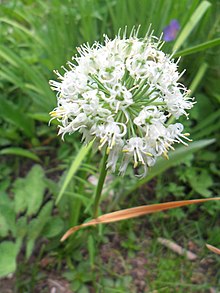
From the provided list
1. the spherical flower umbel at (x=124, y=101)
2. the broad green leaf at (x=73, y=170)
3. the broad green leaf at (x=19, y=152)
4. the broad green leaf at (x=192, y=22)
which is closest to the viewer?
the spherical flower umbel at (x=124, y=101)

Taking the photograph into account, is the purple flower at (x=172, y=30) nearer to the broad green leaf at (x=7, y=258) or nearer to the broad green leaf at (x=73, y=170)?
the broad green leaf at (x=73, y=170)

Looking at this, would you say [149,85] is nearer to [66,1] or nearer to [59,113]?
[59,113]

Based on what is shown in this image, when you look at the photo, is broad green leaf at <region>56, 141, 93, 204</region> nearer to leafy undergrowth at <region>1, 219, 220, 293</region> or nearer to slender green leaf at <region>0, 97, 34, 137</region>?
leafy undergrowth at <region>1, 219, 220, 293</region>

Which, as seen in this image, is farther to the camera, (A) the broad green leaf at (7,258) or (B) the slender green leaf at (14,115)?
(B) the slender green leaf at (14,115)

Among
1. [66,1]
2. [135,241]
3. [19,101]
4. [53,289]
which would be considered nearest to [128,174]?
[135,241]

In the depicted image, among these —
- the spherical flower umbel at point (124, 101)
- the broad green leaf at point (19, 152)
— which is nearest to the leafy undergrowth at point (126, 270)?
Answer: the broad green leaf at point (19, 152)

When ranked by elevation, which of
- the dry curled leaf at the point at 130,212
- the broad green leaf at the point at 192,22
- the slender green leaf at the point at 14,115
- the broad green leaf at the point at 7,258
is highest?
the broad green leaf at the point at 192,22

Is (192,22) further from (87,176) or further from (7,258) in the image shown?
(7,258)
